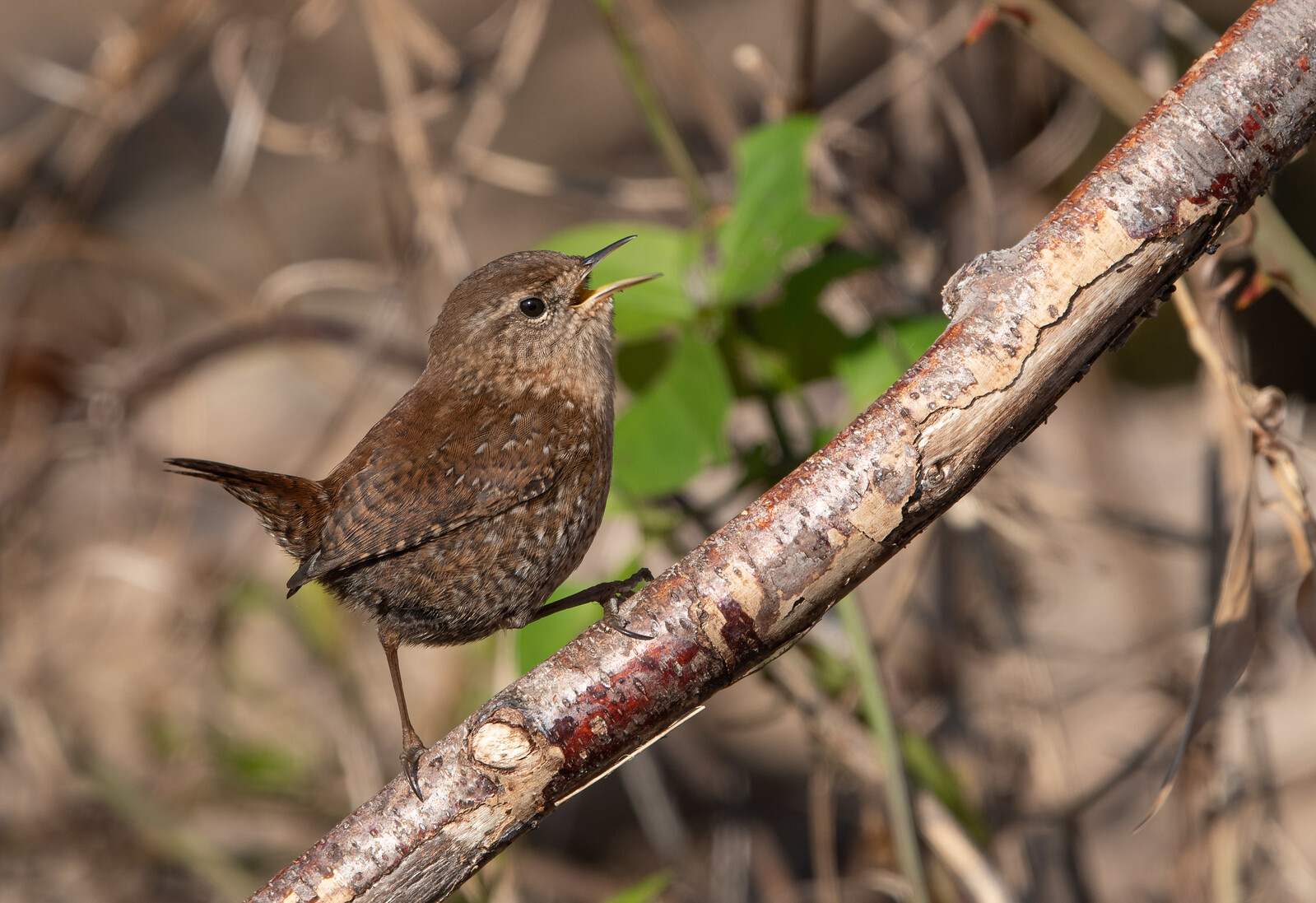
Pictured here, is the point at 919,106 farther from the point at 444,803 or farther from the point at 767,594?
the point at 444,803

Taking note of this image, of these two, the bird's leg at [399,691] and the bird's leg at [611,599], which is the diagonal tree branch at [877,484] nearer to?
the bird's leg at [611,599]

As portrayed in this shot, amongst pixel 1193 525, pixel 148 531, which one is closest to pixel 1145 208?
pixel 1193 525

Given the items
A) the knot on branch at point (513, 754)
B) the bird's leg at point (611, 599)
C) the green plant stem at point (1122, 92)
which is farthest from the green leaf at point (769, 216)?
the knot on branch at point (513, 754)

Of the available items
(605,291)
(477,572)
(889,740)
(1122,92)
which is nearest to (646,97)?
(605,291)

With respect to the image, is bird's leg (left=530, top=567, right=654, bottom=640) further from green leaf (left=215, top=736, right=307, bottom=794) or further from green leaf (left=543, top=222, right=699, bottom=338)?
green leaf (left=215, top=736, right=307, bottom=794)

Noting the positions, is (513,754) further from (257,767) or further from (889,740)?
(257,767)

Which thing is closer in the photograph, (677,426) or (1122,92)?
(1122,92)
